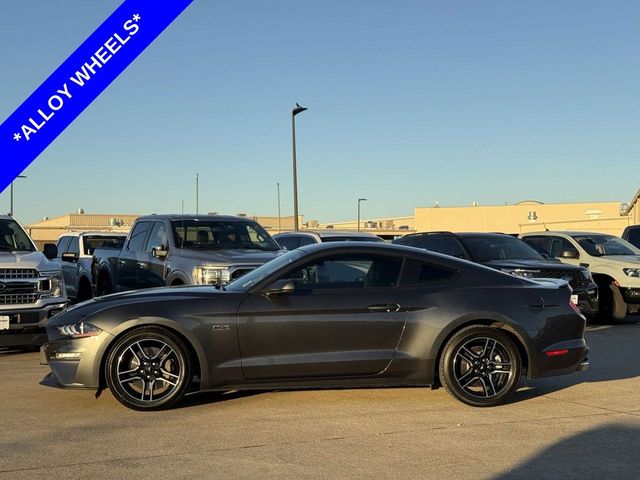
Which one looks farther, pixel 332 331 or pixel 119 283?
pixel 119 283

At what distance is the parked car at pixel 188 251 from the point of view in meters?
9.88

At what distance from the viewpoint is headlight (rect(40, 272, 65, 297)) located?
9.31 m

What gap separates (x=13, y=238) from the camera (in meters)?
10.4

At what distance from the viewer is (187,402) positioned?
6.58 meters

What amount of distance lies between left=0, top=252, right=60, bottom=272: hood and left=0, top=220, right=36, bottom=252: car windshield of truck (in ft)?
1.25

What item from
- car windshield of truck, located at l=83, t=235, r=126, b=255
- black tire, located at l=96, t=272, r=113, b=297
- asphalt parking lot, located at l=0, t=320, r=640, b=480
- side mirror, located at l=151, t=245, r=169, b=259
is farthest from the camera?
car windshield of truck, located at l=83, t=235, r=126, b=255

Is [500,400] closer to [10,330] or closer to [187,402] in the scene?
[187,402]

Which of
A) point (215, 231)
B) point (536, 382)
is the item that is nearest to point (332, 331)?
point (536, 382)

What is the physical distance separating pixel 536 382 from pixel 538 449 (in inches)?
106

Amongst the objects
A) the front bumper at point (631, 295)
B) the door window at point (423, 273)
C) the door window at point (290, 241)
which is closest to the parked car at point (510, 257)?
the front bumper at point (631, 295)

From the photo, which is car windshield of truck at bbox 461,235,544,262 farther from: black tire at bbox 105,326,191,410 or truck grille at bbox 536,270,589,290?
black tire at bbox 105,326,191,410

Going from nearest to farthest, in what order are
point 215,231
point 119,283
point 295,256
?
point 295,256 → point 215,231 → point 119,283

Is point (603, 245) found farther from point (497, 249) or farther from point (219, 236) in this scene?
point (219, 236)

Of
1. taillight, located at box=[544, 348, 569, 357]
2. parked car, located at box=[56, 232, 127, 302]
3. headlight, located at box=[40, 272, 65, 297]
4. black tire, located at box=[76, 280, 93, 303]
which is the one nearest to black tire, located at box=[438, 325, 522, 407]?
taillight, located at box=[544, 348, 569, 357]
